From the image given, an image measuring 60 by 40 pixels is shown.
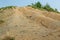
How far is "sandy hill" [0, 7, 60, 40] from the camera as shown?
7645 mm

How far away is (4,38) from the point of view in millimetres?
7512

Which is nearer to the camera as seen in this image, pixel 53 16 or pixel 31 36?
pixel 31 36

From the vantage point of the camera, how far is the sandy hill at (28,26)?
7.64m

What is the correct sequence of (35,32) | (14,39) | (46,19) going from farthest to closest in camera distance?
(46,19) < (35,32) < (14,39)

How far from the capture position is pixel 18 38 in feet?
24.9

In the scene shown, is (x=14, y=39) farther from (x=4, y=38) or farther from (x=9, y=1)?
(x=9, y=1)

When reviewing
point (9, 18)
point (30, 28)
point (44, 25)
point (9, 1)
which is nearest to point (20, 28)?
point (30, 28)

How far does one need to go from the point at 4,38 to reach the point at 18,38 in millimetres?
435

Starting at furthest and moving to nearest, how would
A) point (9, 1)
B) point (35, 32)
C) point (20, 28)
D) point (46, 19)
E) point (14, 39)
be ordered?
1. point (9, 1)
2. point (46, 19)
3. point (20, 28)
4. point (35, 32)
5. point (14, 39)

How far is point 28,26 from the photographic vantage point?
28.9 ft

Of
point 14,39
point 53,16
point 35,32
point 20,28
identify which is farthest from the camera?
point 53,16

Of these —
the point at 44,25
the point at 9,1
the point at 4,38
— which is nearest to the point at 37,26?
the point at 44,25

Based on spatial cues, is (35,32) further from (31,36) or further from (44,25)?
(44,25)

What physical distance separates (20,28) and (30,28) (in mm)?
375
